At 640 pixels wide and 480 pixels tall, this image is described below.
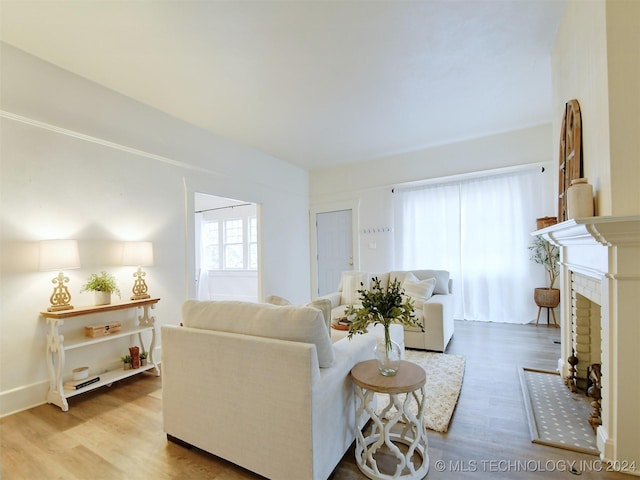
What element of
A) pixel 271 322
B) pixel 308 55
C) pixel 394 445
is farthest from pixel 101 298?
pixel 308 55

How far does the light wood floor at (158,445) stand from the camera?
1665 mm

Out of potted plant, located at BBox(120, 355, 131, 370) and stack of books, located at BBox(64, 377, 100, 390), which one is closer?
stack of books, located at BBox(64, 377, 100, 390)

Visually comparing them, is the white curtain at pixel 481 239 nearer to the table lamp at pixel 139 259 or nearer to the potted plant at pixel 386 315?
the potted plant at pixel 386 315

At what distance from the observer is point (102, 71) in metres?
2.86

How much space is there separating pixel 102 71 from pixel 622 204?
4.07 metres

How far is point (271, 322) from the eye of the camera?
1621 mm

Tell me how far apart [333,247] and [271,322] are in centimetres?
473

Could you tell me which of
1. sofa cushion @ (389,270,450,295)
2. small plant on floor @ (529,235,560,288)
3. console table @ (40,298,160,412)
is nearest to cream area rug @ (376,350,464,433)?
sofa cushion @ (389,270,450,295)

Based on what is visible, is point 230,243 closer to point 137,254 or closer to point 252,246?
point 252,246

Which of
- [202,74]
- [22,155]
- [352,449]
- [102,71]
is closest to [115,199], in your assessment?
[22,155]

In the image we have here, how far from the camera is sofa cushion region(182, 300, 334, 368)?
156 cm

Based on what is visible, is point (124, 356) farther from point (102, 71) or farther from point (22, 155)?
point (102, 71)

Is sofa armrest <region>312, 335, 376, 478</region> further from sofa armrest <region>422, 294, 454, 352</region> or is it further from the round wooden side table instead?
sofa armrest <region>422, 294, 454, 352</region>

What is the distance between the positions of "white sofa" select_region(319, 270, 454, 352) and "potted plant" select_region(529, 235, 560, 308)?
125 centimetres
